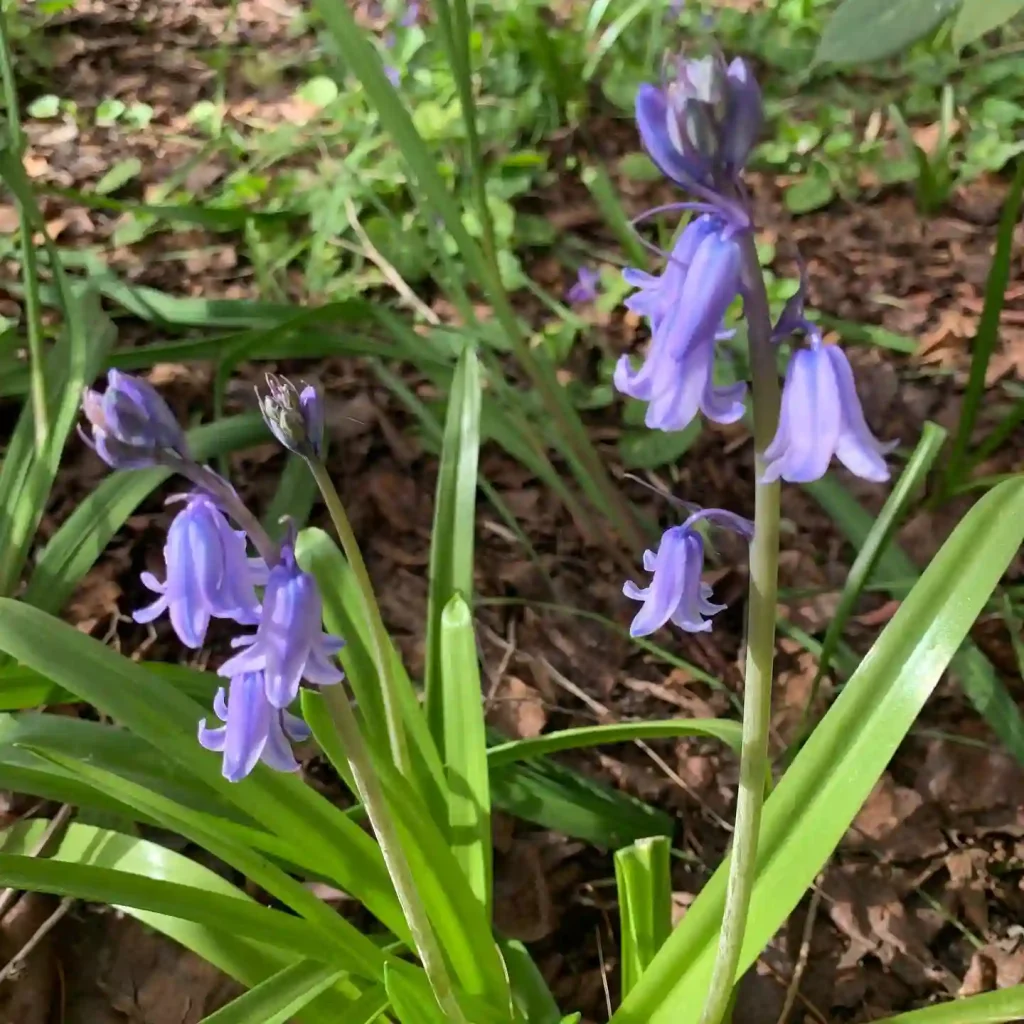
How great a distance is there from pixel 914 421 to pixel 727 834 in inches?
42.8

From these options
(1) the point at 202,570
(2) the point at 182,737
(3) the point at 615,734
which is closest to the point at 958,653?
(3) the point at 615,734

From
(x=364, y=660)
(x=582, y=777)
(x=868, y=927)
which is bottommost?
(x=868, y=927)

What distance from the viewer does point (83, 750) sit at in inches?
53.2

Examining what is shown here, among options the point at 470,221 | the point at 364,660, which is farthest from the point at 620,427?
the point at 364,660

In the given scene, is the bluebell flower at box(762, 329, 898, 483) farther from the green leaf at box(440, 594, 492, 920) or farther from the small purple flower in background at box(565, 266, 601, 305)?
the small purple flower in background at box(565, 266, 601, 305)

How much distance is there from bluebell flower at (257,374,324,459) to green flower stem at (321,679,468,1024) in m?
0.22

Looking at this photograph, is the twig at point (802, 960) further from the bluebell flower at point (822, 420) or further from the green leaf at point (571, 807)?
the bluebell flower at point (822, 420)

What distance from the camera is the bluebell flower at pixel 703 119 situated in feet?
2.15

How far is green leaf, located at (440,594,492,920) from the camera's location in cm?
141

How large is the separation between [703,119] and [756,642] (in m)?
0.42

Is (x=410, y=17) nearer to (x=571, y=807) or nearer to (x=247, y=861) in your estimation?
(x=571, y=807)

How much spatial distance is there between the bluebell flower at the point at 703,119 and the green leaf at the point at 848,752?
0.64m

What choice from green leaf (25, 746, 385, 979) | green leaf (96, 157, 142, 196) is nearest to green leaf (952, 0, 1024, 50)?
green leaf (25, 746, 385, 979)

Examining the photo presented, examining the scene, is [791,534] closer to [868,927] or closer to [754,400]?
[868,927]
